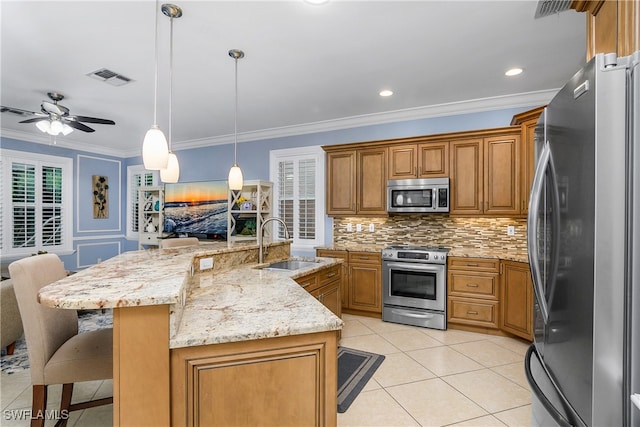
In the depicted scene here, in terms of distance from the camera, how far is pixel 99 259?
662 centimetres

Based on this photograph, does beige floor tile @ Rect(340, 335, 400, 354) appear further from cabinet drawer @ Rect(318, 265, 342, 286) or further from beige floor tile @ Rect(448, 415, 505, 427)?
beige floor tile @ Rect(448, 415, 505, 427)

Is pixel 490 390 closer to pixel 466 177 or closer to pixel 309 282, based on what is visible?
pixel 309 282

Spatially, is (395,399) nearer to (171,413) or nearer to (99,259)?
(171,413)

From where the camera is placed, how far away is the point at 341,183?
4.59 m

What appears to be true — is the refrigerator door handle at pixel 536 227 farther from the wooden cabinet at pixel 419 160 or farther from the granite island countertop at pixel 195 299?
the wooden cabinet at pixel 419 160

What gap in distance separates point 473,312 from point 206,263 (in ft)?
9.89

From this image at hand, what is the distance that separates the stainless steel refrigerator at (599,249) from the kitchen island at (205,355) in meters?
0.84

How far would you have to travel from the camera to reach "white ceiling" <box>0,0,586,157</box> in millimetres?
2270

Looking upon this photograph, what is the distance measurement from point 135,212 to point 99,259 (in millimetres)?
1185

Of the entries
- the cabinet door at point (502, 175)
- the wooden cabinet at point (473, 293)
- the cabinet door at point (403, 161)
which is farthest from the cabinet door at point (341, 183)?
the cabinet door at point (502, 175)

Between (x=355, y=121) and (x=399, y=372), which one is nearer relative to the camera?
(x=399, y=372)

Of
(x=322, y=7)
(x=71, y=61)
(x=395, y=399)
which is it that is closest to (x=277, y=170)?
(x=71, y=61)

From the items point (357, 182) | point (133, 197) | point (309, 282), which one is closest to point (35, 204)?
point (133, 197)

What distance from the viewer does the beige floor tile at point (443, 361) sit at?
9.25 ft
